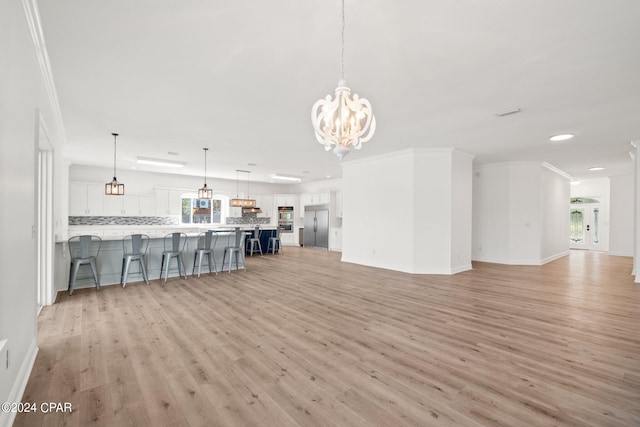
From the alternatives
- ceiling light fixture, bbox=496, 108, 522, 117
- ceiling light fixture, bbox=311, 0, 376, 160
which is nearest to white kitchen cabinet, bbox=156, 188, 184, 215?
ceiling light fixture, bbox=311, 0, 376, 160

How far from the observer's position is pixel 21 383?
2.03 m

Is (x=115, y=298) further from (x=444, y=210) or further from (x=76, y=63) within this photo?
(x=444, y=210)

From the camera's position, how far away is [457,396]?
202 cm

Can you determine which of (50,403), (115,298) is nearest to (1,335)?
(50,403)

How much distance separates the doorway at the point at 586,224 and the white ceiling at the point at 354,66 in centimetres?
784

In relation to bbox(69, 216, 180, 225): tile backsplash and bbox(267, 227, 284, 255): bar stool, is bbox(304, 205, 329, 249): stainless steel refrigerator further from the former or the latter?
bbox(69, 216, 180, 225): tile backsplash

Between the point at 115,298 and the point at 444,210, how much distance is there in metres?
6.26

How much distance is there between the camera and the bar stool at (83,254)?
4664 mm

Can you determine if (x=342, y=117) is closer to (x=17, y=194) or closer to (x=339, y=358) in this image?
(x=339, y=358)

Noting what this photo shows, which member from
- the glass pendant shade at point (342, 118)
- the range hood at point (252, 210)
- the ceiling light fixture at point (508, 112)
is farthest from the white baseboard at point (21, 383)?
the range hood at point (252, 210)

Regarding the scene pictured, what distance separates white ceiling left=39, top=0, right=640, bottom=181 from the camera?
2102 millimetres

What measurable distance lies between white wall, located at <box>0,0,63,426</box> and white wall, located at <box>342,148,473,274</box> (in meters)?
5.87

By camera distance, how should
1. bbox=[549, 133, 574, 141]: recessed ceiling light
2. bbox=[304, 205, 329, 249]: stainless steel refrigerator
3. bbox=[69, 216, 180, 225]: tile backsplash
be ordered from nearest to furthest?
bbox=[549, 133, 574, 141]: recessed ceiling light, bbox=[69, 216, 180, 225]: tile backsplash, bbox=[304, 205, 329, 249]: stainless steel refrigerator

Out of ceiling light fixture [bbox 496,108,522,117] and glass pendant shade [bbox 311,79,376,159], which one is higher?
ceiling light fixture [bbox 496,108,522,117]
